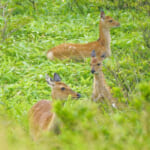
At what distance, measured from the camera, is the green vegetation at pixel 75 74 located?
2373 millimetres

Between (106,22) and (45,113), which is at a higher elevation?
(106,22)

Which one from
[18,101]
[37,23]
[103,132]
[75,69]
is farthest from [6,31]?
[103,132]

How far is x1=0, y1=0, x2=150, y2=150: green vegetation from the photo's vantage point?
2373mm

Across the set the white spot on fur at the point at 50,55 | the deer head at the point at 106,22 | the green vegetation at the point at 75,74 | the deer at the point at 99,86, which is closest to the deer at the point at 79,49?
the white spot on fur at the point at 50,55

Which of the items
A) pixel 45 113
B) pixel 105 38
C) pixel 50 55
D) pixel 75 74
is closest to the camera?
pixel 45 113

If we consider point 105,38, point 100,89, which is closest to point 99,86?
point 100,89

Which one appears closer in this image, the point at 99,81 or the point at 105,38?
the point at 99,81

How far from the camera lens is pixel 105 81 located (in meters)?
6.21

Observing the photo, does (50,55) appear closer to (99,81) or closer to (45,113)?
(99,81)

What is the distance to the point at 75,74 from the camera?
22.9 feet

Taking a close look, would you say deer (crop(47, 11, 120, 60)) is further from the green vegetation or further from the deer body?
the deer body

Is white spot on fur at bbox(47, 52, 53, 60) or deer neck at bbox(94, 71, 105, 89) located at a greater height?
white spot on fur at bbox(47, 52, 53, 60)

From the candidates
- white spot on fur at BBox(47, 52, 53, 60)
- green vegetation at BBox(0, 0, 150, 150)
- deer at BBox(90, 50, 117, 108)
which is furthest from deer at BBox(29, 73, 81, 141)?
white spot on fur at BBox(47, 52, 53, 60)

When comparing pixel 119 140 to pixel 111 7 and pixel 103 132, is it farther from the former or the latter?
pixel 111 7
